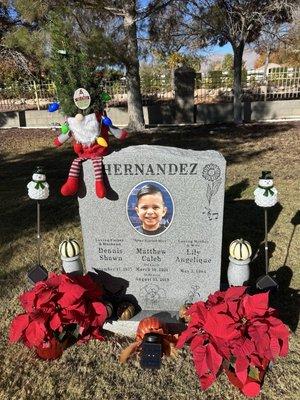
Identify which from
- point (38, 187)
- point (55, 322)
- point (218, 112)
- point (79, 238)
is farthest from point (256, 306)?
point (218, 112)

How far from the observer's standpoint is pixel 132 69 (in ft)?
40.2

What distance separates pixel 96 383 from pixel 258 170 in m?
5.73

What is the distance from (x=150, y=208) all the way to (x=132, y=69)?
9758 mm

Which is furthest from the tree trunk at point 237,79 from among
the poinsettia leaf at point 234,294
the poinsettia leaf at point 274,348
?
the poinsettia leaf at point 274,348

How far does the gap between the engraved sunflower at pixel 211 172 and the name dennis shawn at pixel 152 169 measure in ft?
0.26

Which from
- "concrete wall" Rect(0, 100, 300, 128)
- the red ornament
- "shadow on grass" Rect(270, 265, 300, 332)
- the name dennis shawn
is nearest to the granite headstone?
the name dennis shawn

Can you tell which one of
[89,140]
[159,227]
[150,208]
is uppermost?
[89,140]

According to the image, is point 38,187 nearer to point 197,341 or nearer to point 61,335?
point 61,335

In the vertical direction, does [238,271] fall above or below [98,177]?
below

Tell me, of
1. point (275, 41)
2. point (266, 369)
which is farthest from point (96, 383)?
point (275, 41)

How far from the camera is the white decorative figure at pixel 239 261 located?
3.42 m

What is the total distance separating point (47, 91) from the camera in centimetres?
1689

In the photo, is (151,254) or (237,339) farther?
(151,254)

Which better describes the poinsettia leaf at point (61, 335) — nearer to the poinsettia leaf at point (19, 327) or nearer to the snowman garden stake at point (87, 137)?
the poinsettia leaf at point (19, 327)
